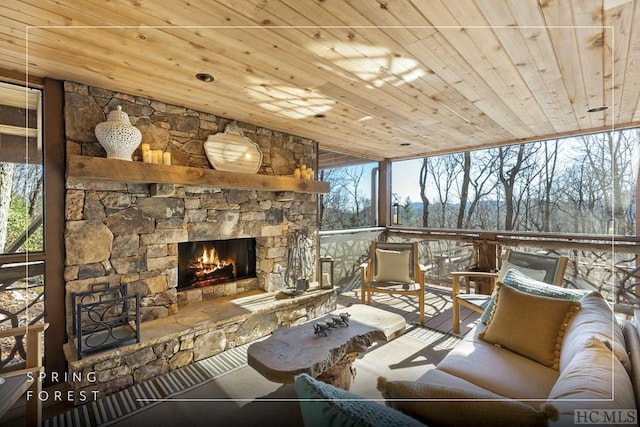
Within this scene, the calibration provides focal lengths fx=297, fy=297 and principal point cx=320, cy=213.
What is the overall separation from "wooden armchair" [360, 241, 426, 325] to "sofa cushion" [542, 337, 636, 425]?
2.23m

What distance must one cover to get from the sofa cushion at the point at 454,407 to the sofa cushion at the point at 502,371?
0.71m

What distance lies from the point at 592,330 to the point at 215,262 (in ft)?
10.8

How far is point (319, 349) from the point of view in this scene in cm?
194

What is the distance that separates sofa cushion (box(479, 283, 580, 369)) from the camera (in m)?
1.75

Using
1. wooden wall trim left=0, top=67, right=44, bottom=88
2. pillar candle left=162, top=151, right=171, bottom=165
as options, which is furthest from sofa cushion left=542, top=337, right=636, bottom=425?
wooden wall trim left=0, top=67, right=44, bottom=88

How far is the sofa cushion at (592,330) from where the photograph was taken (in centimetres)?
139

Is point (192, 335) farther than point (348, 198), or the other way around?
point (348, 198)

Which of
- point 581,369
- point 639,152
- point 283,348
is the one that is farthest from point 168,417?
point 639,152

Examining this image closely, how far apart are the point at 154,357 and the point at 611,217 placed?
567cm

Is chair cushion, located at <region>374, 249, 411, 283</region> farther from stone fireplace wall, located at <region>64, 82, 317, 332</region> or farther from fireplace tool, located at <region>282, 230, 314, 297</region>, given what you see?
stone fireplace wall, located at <region>64, 82, 317, 332</region>

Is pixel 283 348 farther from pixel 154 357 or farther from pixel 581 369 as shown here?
pixel 581 369

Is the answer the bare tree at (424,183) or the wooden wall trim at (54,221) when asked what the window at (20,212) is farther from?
the bare tree at (424,183)

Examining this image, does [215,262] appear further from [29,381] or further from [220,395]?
[29,381]

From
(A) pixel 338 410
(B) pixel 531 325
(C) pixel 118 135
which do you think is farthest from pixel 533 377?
(C) pixel 118 135
